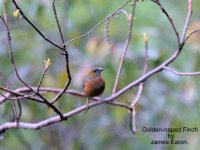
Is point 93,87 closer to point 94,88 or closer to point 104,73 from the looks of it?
point 94,88

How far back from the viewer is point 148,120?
4.83 metres

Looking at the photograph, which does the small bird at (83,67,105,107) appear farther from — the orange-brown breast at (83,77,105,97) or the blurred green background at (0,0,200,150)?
the blurred green background at (0,0,200,150)

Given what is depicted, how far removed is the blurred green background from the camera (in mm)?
4148

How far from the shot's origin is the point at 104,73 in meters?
4.05

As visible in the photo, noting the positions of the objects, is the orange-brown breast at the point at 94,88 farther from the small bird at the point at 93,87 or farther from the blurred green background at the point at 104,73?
the blurred green background at the point at 104,73

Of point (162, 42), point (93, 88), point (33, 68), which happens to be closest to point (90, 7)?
point (162, 42)

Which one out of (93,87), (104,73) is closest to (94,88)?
(93,87)

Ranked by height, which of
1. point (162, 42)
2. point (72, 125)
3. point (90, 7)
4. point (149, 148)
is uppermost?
point (90, 7)

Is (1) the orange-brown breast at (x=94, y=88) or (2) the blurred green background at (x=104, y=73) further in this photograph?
(2) the blurred green background at (x=104, y=73)

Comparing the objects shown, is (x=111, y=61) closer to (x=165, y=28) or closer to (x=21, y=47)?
(x=21, y=47)

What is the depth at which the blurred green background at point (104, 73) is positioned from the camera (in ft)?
13.6

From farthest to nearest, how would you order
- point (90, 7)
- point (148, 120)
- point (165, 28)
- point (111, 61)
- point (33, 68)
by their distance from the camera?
point (165, 28), point (90, 7), point (148, 120), point (33, 68), point (111, 61)

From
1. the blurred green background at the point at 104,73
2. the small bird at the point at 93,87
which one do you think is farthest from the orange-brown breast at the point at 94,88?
the blurred green background at the point at 104,73

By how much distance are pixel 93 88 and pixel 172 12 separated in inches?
99.4
